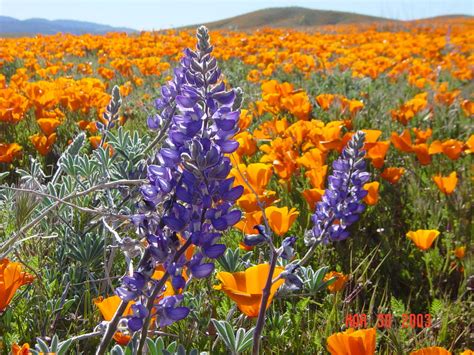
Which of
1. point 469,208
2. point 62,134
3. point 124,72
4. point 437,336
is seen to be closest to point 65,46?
point 124,72

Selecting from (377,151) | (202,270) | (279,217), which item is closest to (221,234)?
(202,270)

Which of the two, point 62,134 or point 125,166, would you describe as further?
→ point 62,134

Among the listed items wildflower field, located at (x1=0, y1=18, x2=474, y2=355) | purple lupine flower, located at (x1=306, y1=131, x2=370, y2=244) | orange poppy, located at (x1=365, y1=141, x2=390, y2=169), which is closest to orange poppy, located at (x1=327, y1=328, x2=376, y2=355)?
wildflower field, located at (x1=0, y1=18, x2=474, y2=355)

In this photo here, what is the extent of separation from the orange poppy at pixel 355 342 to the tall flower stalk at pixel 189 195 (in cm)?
28

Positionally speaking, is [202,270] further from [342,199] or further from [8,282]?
[342,199]

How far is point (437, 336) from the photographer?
149 centimetres

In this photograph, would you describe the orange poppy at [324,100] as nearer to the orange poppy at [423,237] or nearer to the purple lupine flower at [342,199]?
the orange poppy at [423,237]

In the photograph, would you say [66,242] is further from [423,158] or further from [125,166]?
[423,158]

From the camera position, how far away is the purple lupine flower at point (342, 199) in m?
1.44

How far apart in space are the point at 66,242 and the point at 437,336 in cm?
111

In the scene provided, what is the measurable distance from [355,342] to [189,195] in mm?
397

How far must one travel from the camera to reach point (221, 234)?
2.94ft

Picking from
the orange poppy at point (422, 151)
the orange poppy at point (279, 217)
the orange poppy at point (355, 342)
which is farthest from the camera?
the orange poppy at point (422, 151)
